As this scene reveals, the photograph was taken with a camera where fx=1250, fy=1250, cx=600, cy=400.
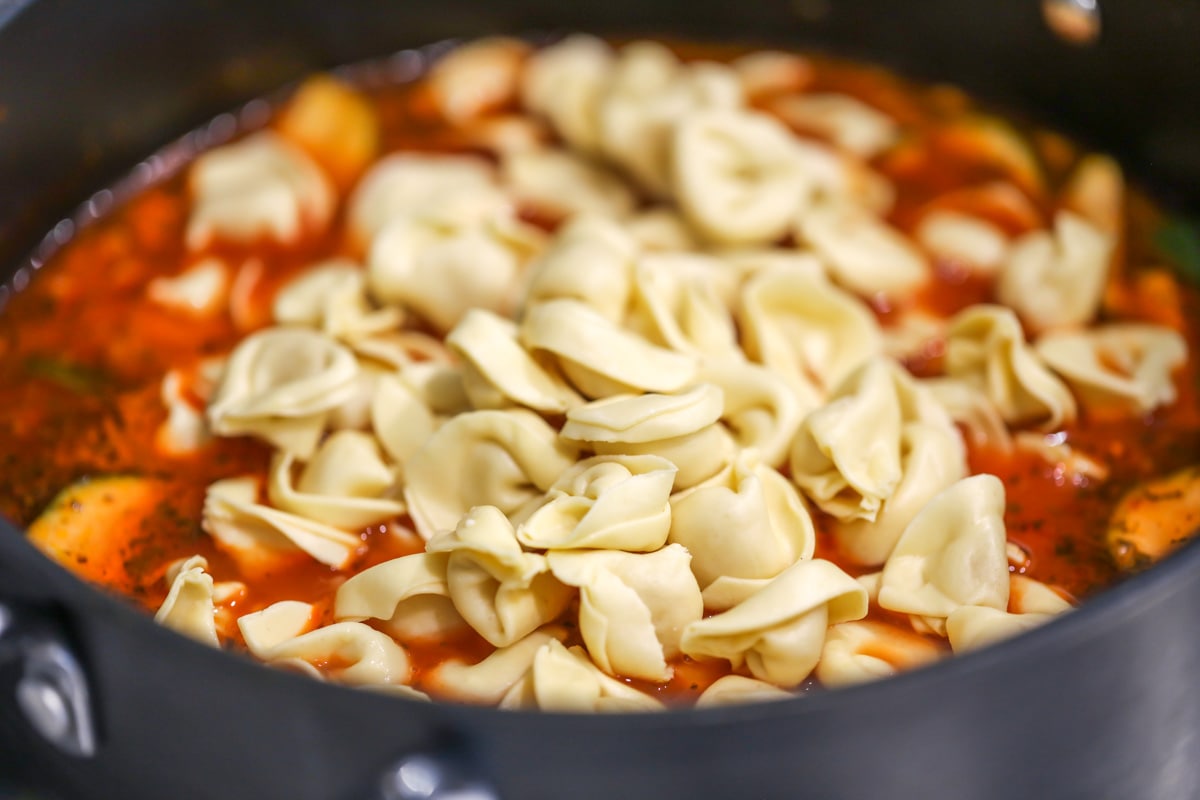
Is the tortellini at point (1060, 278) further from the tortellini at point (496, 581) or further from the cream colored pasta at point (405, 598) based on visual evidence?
the cream colored pasta at point (405, 598)

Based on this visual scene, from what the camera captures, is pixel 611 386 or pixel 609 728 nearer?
pixel 609 728

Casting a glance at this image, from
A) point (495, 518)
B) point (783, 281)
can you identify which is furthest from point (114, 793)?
point (783, 281)

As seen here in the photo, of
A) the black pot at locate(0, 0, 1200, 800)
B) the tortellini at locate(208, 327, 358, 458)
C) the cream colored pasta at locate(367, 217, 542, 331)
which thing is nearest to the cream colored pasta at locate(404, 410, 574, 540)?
the tortellini at locate(208, 327, 358, 458)

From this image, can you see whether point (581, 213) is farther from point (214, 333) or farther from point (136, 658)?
point (136, 658)

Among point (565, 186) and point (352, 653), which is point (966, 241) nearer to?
point (565, 186)

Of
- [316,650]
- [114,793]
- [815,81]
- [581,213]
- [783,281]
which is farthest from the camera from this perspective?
[815,81]

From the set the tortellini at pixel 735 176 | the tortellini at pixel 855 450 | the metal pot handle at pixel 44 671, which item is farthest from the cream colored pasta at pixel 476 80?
the metal pot handle at pixel 44 671

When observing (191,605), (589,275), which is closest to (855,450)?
(589,275)
